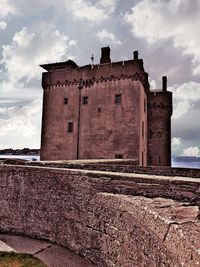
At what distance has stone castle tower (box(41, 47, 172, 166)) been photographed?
2133cm

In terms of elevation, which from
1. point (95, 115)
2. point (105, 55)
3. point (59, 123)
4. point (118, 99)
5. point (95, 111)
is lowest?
point (59, 123)

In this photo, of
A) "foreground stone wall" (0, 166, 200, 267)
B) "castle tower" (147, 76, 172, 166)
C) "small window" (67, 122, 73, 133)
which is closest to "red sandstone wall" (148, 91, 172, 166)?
"castle tower" (147, 76, 172, 166)

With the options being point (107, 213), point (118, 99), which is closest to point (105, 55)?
point (118, 99)

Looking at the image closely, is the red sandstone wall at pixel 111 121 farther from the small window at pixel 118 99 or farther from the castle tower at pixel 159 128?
the castle tower at pixel 159 128

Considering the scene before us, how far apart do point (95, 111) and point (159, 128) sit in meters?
8.38

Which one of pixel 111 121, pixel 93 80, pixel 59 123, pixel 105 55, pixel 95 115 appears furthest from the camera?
pixel 105 55

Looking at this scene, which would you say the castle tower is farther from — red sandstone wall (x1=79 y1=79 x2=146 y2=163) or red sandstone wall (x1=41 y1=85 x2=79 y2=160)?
red sandstone wall (x1=41 y1=85 x2=79 y2=160)

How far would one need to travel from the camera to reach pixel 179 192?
4.85 meters

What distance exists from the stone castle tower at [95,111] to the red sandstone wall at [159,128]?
364cm

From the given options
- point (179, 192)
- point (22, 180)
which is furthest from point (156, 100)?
point (179, 192)

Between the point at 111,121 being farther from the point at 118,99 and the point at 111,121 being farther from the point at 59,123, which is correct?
the point at 59,123

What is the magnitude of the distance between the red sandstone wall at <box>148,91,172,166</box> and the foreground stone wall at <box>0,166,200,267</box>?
20.3m

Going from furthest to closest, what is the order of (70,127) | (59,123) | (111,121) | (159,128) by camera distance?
(159,128) → (59,123) → (70,127) → (111,121)

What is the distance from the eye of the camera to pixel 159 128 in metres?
27.6
